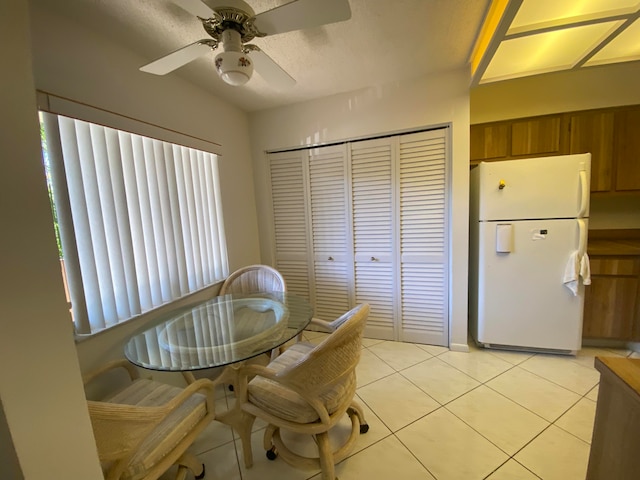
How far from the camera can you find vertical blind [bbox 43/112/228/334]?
1.27 m

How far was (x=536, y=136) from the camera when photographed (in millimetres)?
2373

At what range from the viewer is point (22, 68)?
17.4 inches

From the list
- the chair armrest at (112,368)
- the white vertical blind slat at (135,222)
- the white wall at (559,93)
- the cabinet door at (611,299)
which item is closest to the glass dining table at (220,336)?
the chair armrest at (112,368)

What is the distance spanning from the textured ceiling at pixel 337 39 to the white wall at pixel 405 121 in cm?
12

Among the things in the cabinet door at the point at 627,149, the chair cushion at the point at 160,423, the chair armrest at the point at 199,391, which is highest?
the cabinet door at the point at 627,149

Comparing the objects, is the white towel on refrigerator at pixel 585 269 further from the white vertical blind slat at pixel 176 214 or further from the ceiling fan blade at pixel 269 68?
the white vertical blind slat at pixel 176 214

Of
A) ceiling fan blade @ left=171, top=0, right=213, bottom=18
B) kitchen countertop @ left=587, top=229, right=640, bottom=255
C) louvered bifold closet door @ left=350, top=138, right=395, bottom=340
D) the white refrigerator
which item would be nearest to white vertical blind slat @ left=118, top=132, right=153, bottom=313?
ceiling fan blade @ left=171, top=0, right=213, bottom=18

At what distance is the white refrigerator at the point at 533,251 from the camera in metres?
1.96

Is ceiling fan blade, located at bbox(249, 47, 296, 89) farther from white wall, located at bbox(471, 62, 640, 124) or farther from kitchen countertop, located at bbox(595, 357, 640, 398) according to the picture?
white wall, located at bbox(471, 62, 640, 124)

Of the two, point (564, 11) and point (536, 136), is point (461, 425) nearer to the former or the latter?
point (564, 11)

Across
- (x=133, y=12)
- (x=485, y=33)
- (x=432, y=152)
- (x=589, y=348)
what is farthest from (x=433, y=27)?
(x=589, y=348)

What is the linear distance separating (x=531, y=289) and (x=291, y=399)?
2.10 meters

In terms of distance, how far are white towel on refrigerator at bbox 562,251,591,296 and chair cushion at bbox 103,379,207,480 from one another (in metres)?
2.64

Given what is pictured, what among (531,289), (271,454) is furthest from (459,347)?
(271,454)
